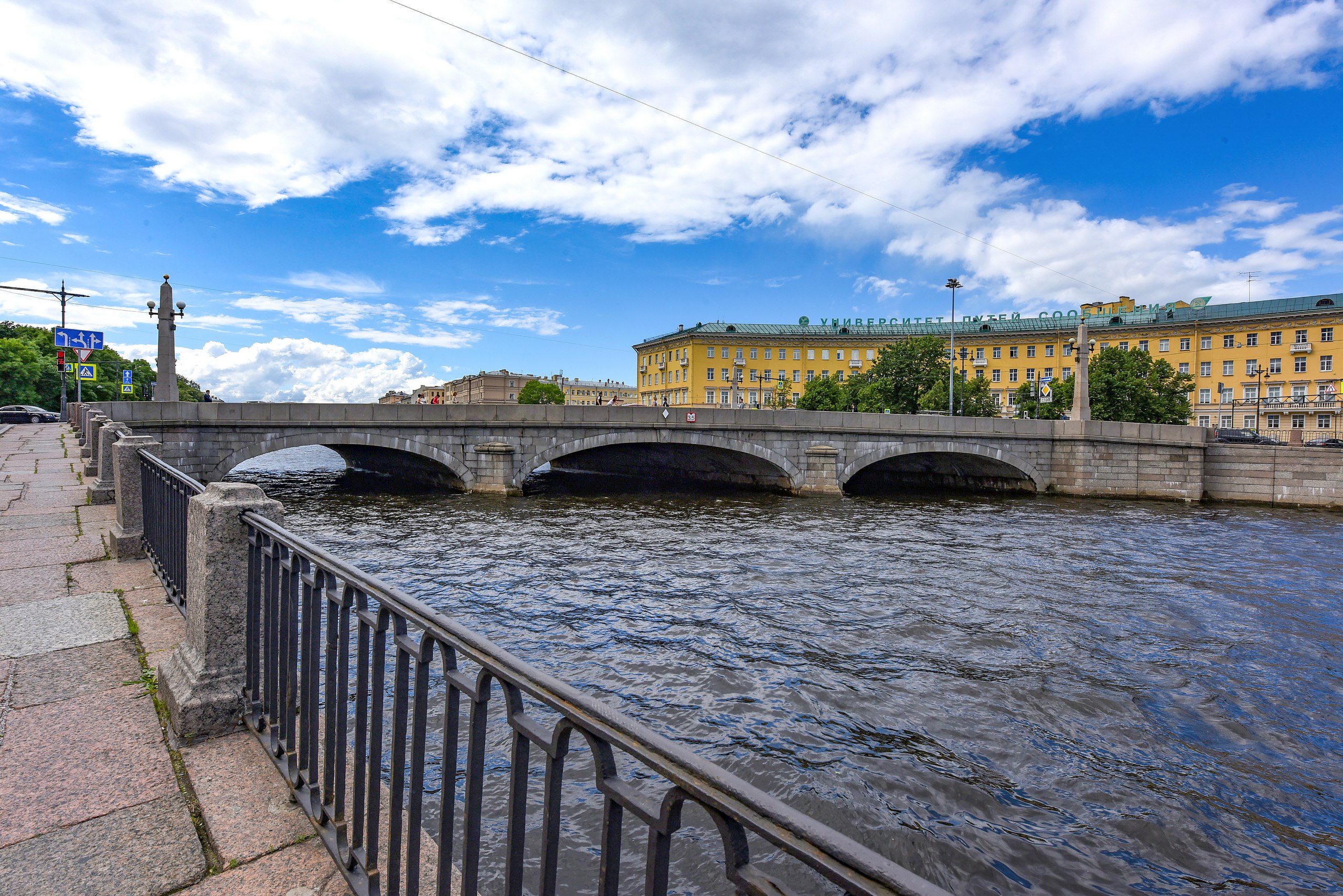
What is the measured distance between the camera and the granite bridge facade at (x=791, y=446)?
21141 mm

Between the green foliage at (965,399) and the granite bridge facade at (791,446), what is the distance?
72.9 feet

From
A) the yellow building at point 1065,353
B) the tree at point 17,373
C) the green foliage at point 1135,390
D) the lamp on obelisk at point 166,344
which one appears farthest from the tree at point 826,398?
the tree at point 17,373

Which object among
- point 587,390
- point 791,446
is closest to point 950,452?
point 791,446

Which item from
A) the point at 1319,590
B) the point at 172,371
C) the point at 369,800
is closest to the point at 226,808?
the point at 369,800

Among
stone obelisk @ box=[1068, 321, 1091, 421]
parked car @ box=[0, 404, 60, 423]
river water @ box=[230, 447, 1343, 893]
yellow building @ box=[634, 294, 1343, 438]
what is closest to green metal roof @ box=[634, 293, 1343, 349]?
yellow building @ box=[634, 294, 1343, 438]

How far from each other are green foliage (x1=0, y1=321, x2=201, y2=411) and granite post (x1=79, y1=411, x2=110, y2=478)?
24.4m

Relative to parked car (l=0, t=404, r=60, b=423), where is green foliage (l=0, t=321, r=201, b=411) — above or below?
Result: above

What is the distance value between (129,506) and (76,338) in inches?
1001

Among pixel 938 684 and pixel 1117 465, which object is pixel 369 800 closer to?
pixel 938 684

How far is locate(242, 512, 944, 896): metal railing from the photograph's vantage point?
1.16 metres

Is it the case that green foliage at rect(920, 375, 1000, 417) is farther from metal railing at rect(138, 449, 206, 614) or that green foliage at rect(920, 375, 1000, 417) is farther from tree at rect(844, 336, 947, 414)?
metal railing at rect(138, 449, 206, 614)

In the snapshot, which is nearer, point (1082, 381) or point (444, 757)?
point (444, 757)

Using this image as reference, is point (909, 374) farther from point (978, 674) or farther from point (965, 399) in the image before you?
point (978, 674)

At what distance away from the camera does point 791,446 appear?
2672cm
